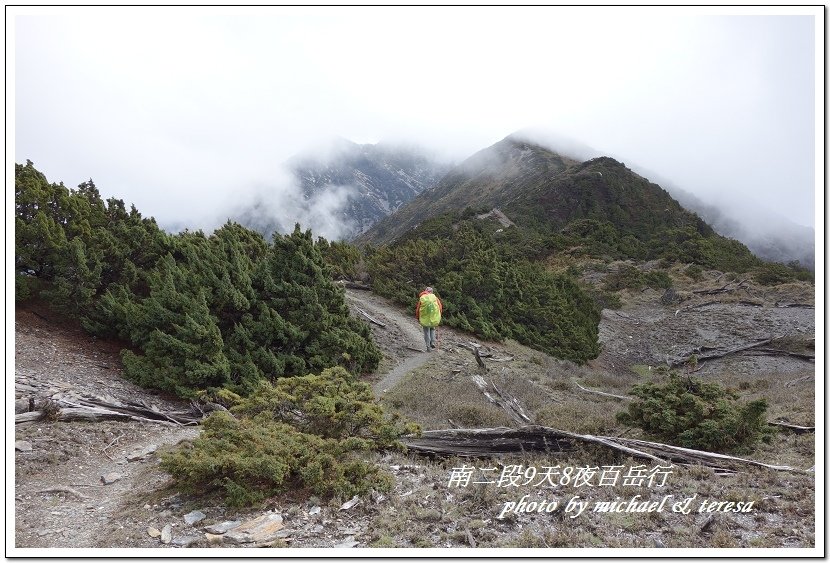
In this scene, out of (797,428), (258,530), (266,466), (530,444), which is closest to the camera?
(258,530)

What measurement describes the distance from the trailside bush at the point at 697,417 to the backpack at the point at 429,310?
22.7 ft

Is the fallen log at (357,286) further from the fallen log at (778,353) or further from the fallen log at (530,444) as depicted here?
the fallen log at (778,353)

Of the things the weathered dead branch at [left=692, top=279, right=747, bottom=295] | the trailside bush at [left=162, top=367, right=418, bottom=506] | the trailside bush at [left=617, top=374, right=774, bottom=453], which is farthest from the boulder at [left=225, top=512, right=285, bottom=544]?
the weathered dead branch at [left=692, top=279, right=747, bottom=295]

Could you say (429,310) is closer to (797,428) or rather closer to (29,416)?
(797,428)

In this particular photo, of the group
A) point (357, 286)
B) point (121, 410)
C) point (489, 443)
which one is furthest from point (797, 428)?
point (357, 286)

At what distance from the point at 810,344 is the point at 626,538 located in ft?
58.7

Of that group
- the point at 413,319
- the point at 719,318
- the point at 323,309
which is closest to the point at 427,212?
the point at 719,318

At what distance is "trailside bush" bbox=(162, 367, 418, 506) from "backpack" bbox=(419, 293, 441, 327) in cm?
658

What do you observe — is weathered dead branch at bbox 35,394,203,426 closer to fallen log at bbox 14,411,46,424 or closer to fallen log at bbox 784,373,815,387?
fallen log at bbox 14,411,46,424

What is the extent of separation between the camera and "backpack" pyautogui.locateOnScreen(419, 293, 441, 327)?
41.6ft

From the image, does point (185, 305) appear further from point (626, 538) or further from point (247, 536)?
point (626, 538)

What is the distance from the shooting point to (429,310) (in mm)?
12773

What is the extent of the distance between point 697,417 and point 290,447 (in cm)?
463

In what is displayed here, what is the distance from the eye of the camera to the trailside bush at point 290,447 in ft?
14.3
